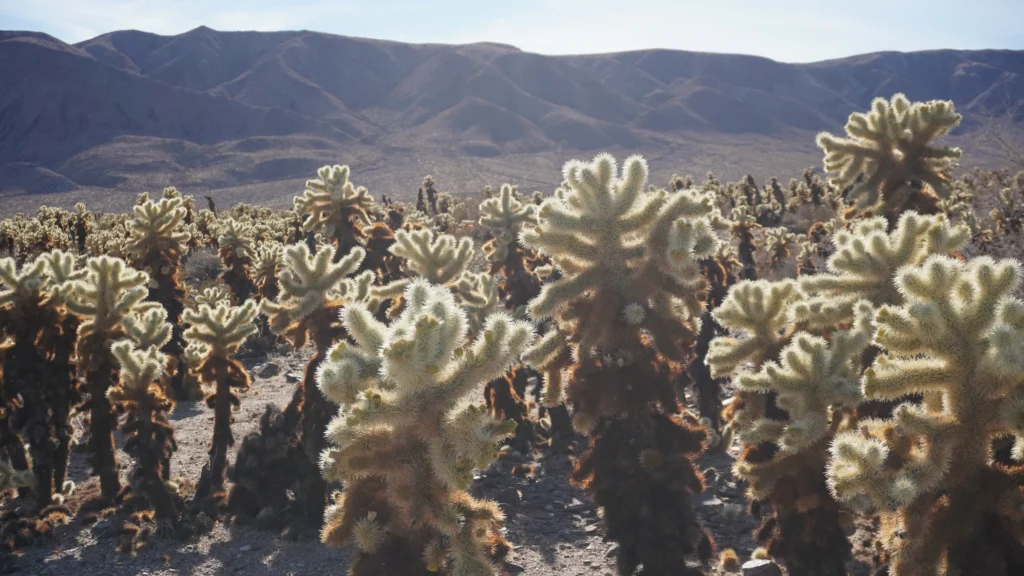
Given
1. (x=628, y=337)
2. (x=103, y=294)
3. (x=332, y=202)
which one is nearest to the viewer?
(x=628, y=337)

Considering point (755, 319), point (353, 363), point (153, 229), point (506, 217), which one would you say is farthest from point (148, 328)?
point (755, 319)

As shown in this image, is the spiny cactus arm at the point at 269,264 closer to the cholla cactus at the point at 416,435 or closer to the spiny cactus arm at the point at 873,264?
the cholla cactus at the point at 416,435

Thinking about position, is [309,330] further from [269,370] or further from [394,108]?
[394,108]

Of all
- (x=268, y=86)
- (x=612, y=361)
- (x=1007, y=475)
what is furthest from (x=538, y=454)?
(x=268, y=86)

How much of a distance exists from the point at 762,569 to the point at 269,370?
40.7 ft

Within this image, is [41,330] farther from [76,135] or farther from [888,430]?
[76,135]

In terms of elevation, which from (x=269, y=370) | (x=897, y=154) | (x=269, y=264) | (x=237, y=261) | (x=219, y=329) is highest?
(x=897, y=154)

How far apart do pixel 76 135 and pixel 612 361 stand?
5022 inches

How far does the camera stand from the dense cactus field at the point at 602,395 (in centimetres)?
420

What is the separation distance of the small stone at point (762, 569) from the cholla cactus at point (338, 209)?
9047mm

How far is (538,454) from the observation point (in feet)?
37.2

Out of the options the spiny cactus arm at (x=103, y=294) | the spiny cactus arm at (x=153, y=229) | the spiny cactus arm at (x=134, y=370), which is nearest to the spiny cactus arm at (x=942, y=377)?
the spiny cactus arm at (x=134, y=370)

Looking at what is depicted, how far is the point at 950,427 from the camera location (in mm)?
4195

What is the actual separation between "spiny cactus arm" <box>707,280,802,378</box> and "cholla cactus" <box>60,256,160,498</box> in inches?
277
